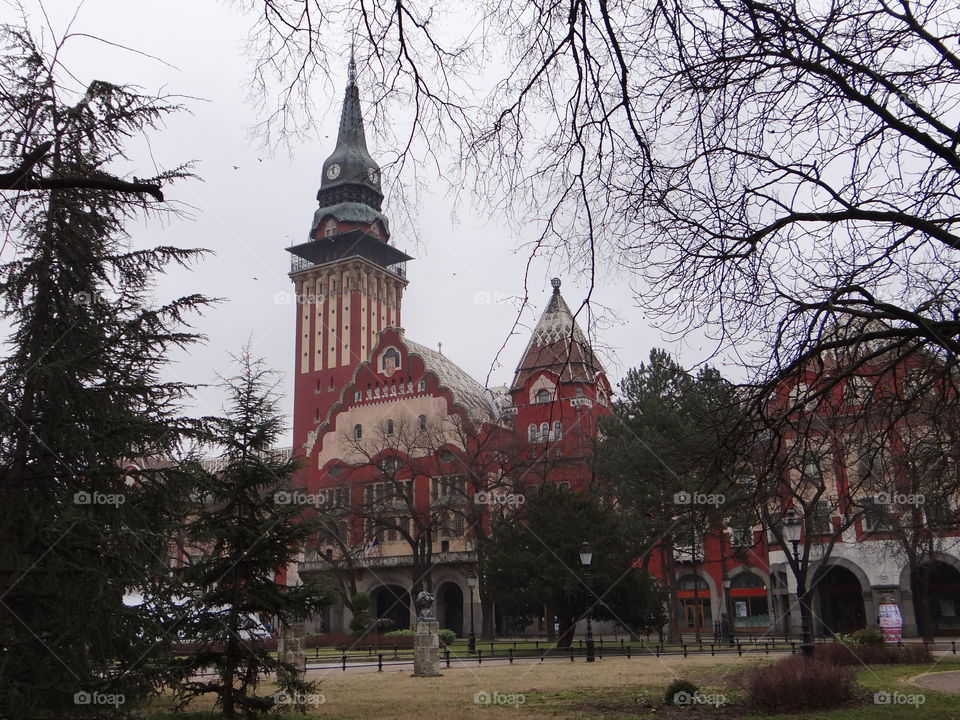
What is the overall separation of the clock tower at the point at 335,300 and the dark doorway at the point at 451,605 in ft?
59.9

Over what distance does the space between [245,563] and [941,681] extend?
43.7 feet

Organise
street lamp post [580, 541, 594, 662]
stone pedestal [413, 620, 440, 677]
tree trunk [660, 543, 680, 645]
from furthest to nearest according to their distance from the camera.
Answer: tree trunk [660, 543, 680, 645], street lamp post [580, 541, 594, 662], stone pedestal [413, 620, 440, 677]

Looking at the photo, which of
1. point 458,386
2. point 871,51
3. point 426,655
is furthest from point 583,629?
point 871,51

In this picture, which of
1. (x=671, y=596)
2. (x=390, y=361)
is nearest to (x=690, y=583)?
(x=671, y=596)

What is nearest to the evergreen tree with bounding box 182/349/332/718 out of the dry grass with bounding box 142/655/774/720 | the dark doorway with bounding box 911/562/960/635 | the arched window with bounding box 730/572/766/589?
the dry grass with bounding box 142/655/774/720

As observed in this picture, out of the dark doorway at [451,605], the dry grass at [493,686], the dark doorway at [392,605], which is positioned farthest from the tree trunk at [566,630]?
the dark doorway at [392,605]

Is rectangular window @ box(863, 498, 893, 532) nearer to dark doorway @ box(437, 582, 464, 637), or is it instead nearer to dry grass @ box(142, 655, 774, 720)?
dry grass @ box(142, 655, 774, 720)

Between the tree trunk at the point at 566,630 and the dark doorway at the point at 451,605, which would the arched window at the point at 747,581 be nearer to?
the dark doorway at the point at 451,605

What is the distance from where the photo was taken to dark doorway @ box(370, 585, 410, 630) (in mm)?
54600

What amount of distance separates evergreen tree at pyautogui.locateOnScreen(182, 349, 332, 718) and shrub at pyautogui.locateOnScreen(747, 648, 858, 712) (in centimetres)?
706

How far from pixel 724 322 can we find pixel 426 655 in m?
17.0

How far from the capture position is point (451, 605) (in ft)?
181

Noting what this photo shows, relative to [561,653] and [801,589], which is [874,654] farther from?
[561,653]

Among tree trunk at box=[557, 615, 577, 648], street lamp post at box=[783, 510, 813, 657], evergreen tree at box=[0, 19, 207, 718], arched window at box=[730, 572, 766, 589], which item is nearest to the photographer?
evergreen tree at box=[0, 19, 207, 718]
